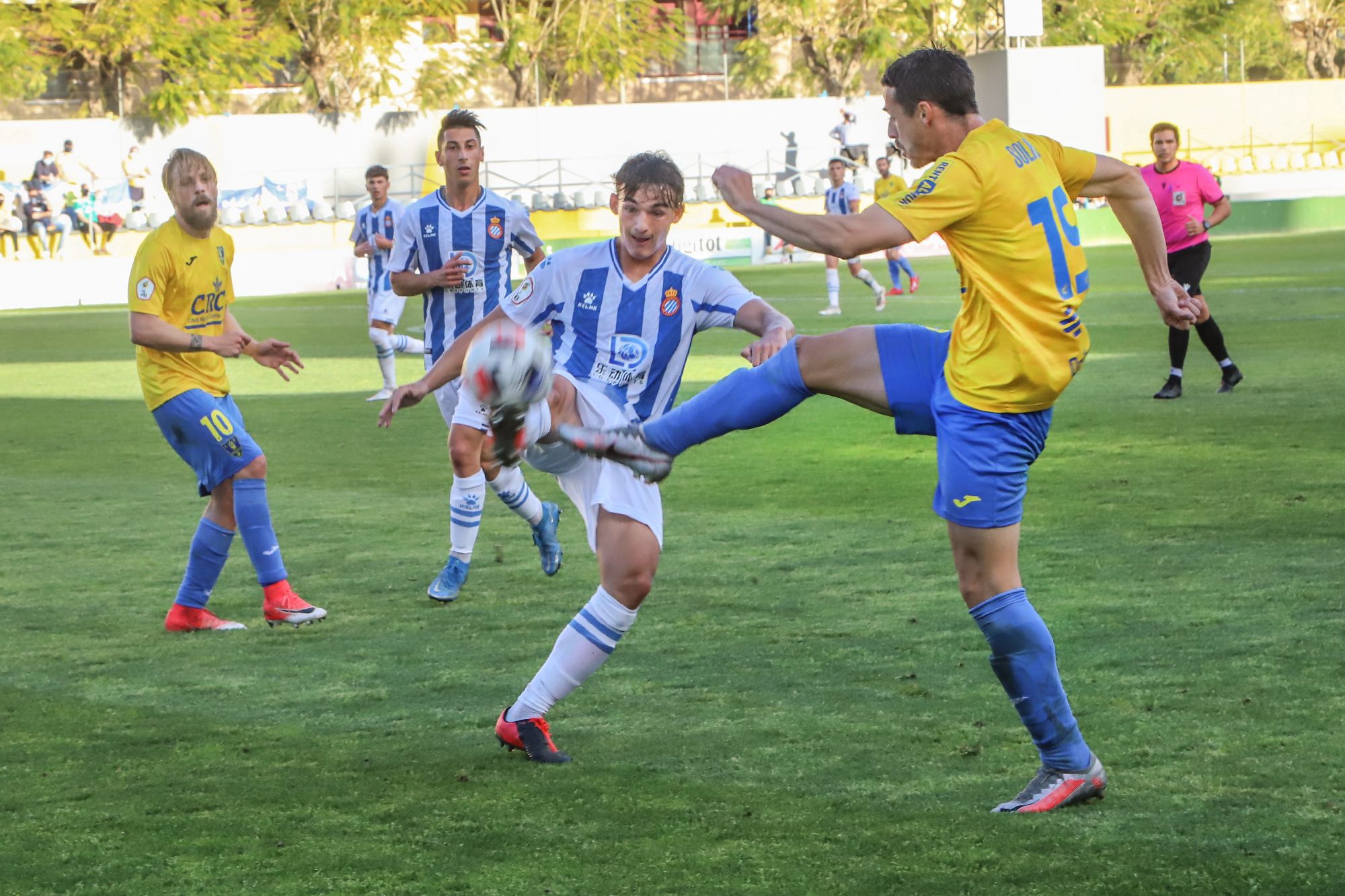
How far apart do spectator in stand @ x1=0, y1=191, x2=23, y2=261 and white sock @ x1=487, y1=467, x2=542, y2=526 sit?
98.1 feet

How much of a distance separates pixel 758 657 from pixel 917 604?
1.06m

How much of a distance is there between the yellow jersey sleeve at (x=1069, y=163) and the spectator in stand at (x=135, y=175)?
122 ft

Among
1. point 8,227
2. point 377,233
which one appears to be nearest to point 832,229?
point 377,233

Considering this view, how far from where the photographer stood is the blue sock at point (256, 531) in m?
7.54

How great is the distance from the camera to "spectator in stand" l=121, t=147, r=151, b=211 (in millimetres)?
39375

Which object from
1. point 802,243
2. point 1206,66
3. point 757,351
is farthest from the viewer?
point 1206,66

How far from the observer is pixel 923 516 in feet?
31.6

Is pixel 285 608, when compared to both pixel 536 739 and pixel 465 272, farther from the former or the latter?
pixel 536 739

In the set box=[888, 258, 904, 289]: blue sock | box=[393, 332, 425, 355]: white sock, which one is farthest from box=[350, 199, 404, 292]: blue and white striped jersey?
box=[888, 258, 904, 289]: blue sock

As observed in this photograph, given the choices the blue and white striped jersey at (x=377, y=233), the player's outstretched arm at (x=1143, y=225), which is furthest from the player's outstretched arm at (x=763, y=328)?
the blue and white striped jersey at (x=377, y=233)

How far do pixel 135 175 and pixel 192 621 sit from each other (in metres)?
35.7

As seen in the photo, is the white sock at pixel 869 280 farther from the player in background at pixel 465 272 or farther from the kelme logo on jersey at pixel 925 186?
the kelme logo on jersey at pixel 925 186

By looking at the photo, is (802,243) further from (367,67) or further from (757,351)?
(367,67)

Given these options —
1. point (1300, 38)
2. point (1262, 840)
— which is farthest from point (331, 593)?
point (1300, 38)
